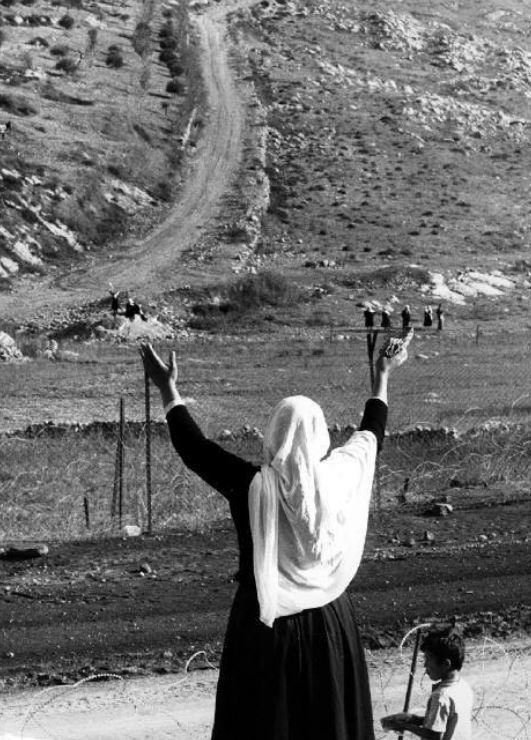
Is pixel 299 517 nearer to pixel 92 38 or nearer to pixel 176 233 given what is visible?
pixel 176 233

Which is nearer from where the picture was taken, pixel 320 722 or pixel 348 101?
pixel 320 722

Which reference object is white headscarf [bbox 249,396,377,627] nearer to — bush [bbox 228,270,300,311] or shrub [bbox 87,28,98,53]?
bush [bbox 228,270,300,311]

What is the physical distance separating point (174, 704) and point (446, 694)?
350 centimetres

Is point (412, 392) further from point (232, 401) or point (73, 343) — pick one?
point (73, 343)

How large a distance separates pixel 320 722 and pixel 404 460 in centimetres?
1269

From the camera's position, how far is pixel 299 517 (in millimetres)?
4625

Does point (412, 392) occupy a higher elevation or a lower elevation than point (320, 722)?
lower

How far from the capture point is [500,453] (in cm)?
1697

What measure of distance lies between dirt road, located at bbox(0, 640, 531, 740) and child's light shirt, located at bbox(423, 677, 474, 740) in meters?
2.44

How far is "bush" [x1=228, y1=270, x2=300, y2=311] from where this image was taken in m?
34.4

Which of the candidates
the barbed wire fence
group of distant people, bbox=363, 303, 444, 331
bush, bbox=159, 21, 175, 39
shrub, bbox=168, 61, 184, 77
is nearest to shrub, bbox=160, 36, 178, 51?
bush, bbox=159, 21, 175, 39

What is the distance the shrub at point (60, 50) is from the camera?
55.6 metres

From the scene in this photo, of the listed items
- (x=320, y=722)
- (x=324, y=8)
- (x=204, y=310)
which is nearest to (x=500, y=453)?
(x=320, y=722)

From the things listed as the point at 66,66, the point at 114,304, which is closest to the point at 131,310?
the point at 114,304
